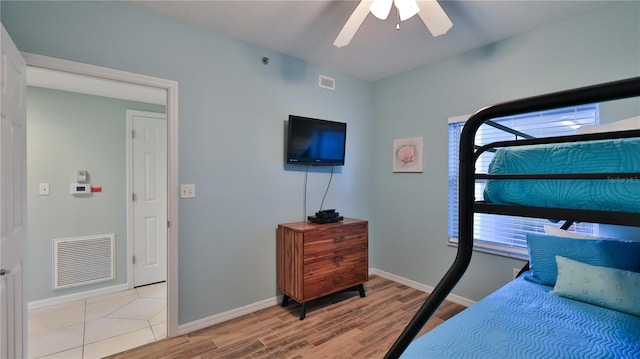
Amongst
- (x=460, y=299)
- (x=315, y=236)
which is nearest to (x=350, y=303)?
(x=315, y=236)

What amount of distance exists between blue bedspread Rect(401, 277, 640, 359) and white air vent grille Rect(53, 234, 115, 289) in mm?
3377

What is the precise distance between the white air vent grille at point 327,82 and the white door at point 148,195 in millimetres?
1929

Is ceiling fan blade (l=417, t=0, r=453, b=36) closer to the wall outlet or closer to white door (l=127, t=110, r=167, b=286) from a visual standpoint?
the wall outlet

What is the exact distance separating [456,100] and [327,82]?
136cm

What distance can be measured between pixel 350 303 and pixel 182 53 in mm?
2681

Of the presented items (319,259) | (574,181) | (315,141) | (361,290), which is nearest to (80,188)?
(315,141)

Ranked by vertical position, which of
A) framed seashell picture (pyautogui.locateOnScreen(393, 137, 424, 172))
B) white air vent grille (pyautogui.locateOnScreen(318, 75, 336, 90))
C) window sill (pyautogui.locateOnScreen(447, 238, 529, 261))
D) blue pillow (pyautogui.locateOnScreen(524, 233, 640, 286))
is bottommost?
window sill (pyautogui.locateOnScreen(447, 238, 529, 261))

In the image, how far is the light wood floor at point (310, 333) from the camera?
6.48ft

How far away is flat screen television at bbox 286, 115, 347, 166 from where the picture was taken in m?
2.74

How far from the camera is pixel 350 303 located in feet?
9.01

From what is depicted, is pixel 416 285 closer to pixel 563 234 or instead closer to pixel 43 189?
pixel 563 234

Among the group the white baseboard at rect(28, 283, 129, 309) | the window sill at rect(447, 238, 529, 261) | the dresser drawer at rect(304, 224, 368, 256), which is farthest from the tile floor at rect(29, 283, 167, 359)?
the window sill at rect(447, 238, 529, 261)

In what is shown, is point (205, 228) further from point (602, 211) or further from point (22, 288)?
point (602, 211)

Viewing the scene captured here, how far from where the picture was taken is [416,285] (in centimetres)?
312
